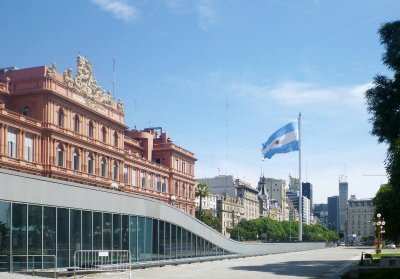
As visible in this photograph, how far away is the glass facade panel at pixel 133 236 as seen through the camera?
44875 mm

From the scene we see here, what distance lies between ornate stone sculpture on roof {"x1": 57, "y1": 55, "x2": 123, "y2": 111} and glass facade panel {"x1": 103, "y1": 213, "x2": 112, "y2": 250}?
103 ft

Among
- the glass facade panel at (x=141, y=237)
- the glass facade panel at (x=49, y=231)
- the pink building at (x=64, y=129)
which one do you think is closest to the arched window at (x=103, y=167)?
the pink building at (x=64, y=129)

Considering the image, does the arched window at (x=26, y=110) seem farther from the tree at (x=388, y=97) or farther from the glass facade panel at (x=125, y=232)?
the tree at (x=388, y=97)

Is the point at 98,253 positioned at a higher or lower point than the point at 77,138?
lower

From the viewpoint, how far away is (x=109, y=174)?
3184 inches

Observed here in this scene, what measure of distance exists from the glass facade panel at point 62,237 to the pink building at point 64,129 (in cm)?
2374

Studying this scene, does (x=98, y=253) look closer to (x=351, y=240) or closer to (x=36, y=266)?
(x=36, y=266)

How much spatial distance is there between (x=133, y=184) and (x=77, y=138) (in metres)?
21.8

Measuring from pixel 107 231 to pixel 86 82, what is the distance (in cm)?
3557

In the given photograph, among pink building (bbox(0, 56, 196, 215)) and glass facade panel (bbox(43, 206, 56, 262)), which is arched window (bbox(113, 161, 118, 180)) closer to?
pink building (bbox(0, 56, 196, 215))

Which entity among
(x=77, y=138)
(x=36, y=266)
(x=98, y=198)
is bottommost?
(x=36, y=266)

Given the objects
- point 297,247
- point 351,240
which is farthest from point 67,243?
point 351,240

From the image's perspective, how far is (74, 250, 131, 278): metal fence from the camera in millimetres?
35362

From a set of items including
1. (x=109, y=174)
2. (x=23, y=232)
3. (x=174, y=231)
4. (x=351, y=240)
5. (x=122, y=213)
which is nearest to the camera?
(x=23, y=232)
